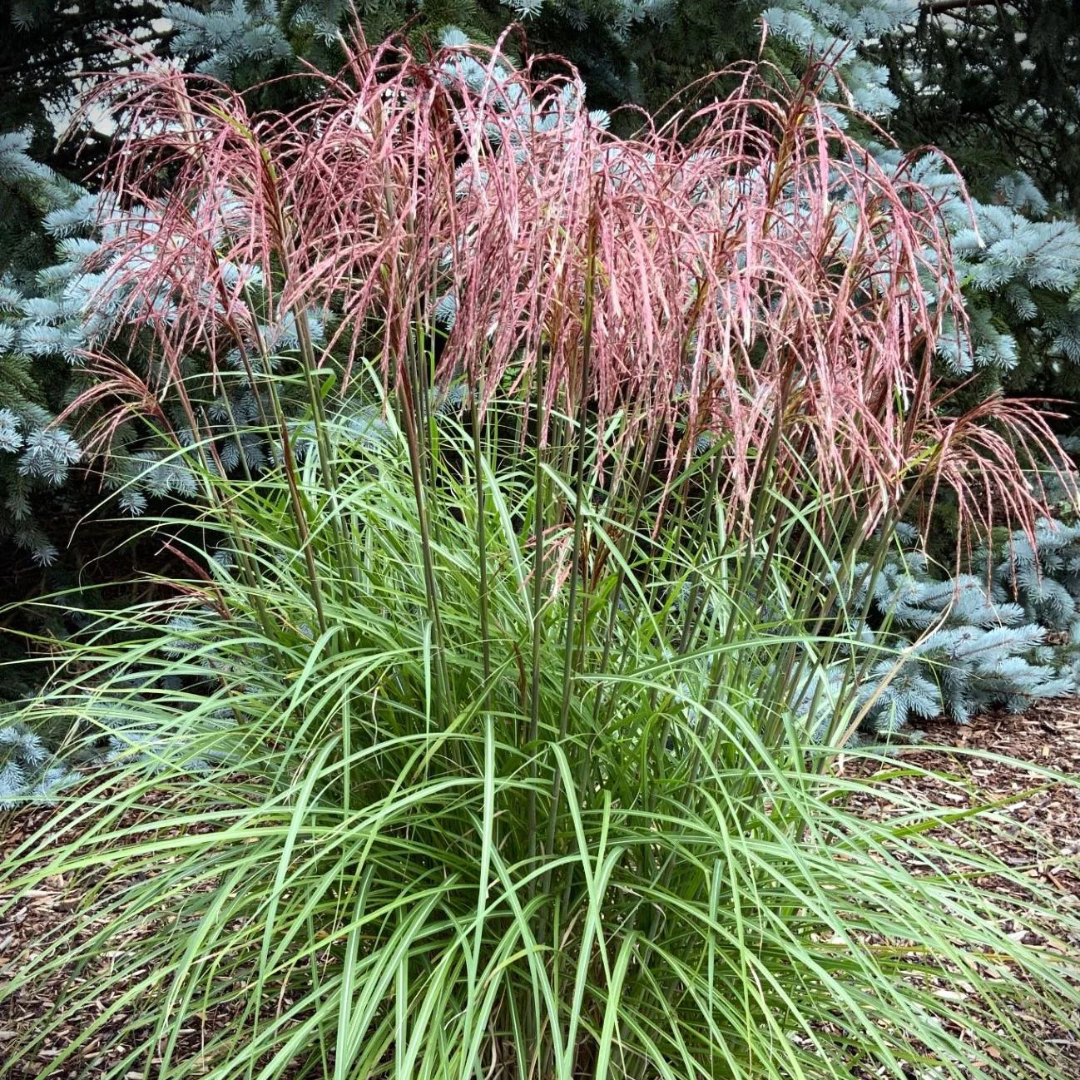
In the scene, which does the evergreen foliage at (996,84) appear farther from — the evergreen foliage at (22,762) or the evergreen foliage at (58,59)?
the evergreen foliage at (22,762)

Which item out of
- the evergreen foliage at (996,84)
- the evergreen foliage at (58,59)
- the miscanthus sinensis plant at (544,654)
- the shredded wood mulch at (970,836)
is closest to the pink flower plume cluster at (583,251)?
the miscanthus sinensis plant at (544,654)

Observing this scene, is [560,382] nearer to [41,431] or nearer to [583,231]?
[583,231]

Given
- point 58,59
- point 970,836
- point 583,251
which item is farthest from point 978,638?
point 58,59

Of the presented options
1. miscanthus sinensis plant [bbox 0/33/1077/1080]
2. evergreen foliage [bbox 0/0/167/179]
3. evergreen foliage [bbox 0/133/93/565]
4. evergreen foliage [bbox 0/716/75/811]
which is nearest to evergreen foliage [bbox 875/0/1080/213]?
evergreen foliage [bbox 0/0/167/179]

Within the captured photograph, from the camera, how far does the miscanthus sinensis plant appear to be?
1.44 meters

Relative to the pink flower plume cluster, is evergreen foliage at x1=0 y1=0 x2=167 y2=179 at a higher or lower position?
higher

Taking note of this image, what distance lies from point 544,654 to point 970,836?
1.05 meters

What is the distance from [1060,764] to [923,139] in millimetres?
3394

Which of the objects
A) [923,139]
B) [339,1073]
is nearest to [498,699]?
[339,1073]

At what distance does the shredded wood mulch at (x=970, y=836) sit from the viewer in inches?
94.8

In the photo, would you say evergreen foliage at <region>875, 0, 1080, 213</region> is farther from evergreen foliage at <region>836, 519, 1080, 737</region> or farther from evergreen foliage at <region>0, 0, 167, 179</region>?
evergreen foliage at <region>0, 0, 167, 179</region>

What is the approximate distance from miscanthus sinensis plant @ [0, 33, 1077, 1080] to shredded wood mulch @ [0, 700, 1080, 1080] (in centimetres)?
16

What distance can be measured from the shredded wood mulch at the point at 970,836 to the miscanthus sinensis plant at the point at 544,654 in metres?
0.16

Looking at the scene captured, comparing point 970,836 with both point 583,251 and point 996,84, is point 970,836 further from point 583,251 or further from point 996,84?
point 996,84
